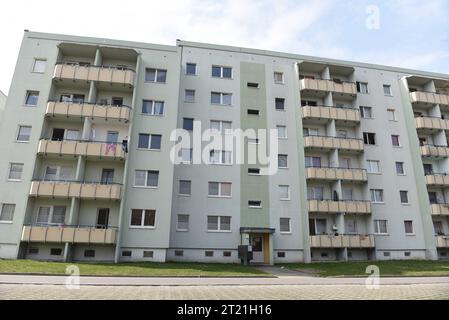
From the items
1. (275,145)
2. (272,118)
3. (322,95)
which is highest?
(322,95)

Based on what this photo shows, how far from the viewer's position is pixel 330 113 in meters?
29.5

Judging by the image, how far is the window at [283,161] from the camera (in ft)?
92.3

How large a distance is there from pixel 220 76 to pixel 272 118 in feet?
22.8

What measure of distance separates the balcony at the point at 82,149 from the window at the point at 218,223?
9189 mm

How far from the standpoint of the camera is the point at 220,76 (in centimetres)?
3003

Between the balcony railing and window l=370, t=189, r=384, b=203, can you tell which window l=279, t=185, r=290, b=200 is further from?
the balcony railing

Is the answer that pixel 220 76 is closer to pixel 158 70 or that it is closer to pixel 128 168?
pixel 158 70

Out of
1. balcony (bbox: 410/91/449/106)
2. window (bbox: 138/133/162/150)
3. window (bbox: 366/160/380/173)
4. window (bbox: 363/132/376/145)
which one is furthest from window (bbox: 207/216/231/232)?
balcony (bbox: 410/91/449/106)

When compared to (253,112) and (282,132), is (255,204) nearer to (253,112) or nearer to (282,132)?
(282,132)

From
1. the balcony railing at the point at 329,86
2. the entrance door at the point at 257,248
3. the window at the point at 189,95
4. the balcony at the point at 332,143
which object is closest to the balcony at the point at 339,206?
the balcony at the point at 332,143

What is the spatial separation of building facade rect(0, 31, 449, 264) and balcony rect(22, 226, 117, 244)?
0.09 m

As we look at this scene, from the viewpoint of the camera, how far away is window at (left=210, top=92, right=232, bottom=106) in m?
29.1
